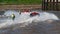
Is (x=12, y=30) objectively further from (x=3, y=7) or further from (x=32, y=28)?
(x=3, y=7)

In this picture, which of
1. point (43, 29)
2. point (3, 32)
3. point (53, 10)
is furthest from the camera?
point (53, 10)

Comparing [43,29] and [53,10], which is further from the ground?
[43,29]

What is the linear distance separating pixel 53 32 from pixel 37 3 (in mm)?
23727

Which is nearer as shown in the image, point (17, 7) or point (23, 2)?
point (17, 7)

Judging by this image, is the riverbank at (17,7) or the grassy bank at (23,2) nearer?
the riverbank at (17,7)

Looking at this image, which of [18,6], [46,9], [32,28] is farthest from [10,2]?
[32,28]

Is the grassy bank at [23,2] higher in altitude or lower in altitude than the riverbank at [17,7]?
higher

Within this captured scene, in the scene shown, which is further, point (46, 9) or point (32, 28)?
point (46, 9)

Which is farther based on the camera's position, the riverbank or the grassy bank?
the grassy bank

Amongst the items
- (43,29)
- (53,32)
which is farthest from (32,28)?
(53,32)

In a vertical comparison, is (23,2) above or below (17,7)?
above

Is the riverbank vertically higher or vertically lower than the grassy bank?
lower

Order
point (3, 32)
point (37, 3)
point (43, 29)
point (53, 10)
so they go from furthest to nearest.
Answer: point (37, 3)
point (53, 10)
point (43, 29)
point (3, 32)

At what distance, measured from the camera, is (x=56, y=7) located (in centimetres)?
4131
